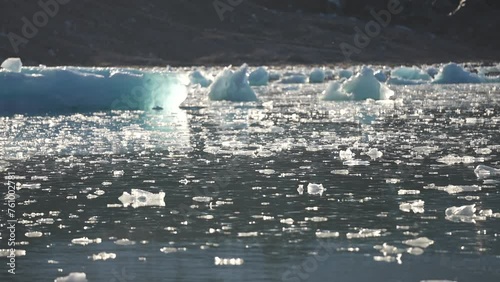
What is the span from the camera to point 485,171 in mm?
12531

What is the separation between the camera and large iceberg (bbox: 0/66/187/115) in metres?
25.1

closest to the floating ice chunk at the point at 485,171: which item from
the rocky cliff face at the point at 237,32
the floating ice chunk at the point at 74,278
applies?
the floating ice chunk at the point at 74,278

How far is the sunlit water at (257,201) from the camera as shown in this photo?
7738 mm

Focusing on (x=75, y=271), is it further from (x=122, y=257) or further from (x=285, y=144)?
(x=285, y=144)

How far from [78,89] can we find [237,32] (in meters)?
68.3

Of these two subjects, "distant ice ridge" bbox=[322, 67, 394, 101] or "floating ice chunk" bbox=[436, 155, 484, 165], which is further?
"distant ice ridge" bbox=[322, 67, 394, 101]

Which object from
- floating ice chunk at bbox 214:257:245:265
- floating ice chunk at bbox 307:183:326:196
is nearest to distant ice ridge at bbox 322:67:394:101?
floating ice chunk at bbox 307:183:326:196

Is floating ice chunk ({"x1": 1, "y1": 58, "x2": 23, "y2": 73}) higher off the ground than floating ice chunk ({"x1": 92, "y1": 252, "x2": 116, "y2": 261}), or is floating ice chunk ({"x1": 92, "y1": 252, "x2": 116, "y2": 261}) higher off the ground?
floating ice chunk ({"x1": 1, "y1": 58, "x2": 23, "y2": 73})

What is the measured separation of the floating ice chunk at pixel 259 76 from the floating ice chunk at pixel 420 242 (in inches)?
1401

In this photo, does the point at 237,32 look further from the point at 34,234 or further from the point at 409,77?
the point at 34,234

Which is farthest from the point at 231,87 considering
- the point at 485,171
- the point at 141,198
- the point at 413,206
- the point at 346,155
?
the point at 413,206

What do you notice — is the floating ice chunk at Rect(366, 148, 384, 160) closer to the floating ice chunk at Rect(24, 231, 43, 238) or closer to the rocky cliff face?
the floating ice chunk at Rect(24, 231, 43, 238)

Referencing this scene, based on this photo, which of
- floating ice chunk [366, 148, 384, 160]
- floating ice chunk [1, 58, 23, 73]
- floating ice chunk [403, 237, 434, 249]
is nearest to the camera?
floating ice chunk [403, 237, 434, 249]

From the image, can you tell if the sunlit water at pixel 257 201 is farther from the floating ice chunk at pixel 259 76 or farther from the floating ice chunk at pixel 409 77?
the floating ice chunk at pixel 409 77
